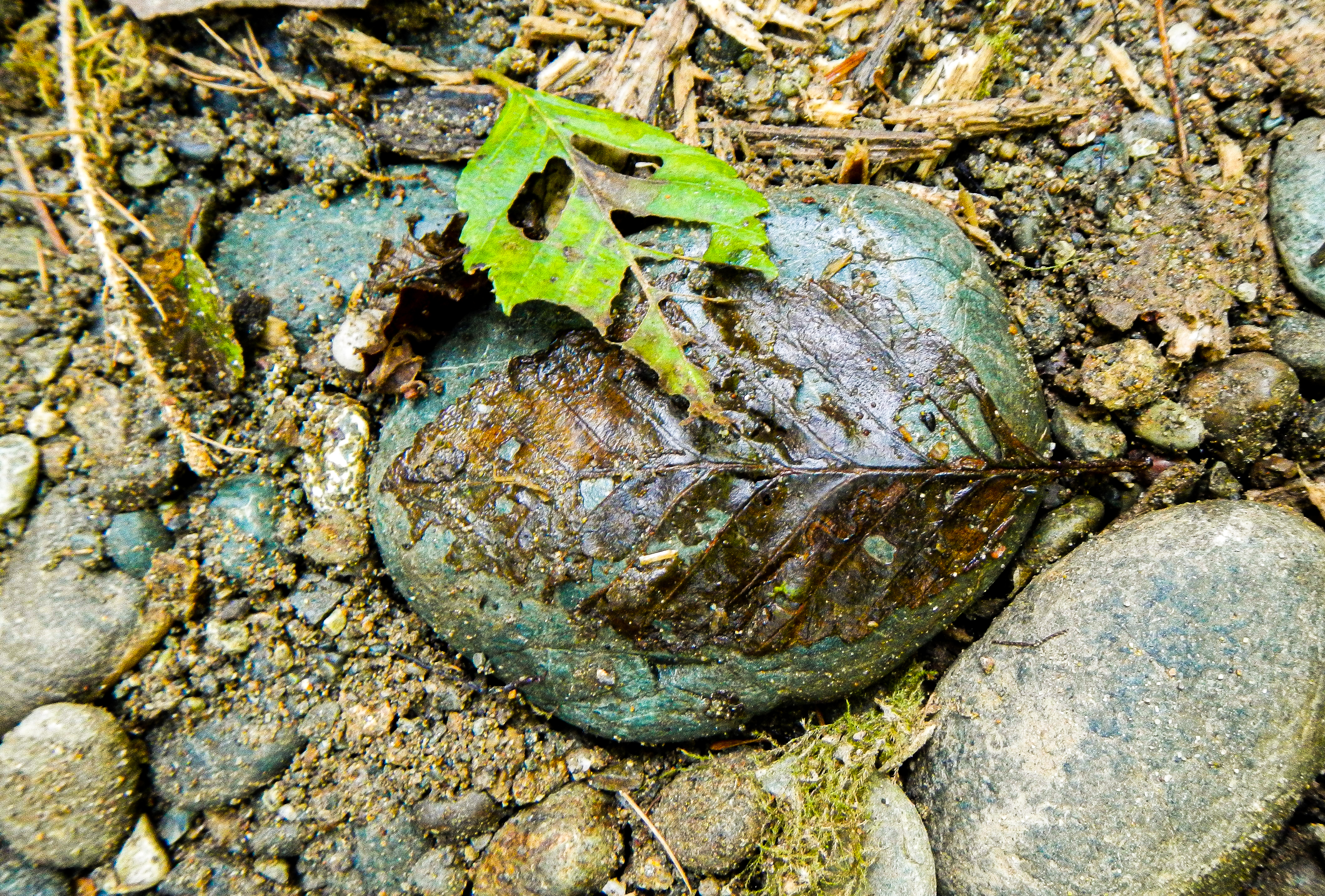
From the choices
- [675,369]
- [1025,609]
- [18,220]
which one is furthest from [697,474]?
[18,220]

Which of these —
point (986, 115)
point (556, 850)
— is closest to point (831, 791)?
point (556, 850)

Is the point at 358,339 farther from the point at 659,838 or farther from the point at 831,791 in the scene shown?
the point at 831,791

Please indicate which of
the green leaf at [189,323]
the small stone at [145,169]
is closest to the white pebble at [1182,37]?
the green leaf at [189,323]

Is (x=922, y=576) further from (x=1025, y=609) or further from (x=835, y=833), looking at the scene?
(x=835, y=833)

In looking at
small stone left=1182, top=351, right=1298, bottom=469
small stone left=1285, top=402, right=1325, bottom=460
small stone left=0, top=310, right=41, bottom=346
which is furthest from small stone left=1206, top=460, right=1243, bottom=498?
small stone left=0, top=310, right=41, bottom=346

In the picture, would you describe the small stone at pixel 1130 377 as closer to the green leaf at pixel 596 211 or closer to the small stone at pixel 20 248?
the green leaf at pixel 596 211
